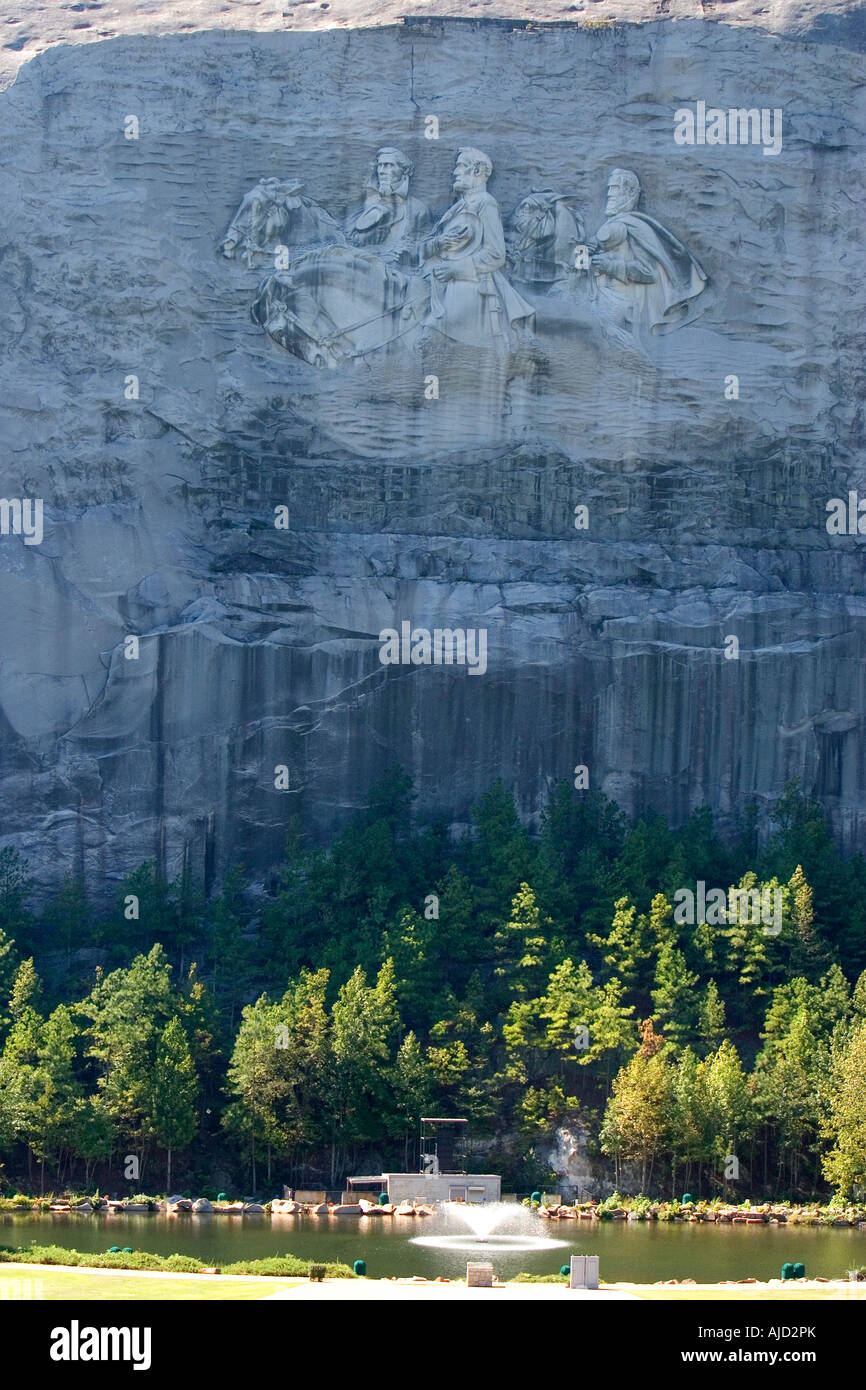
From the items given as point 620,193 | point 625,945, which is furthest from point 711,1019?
point 620,193

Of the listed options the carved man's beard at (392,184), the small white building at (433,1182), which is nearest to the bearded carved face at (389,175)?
the carved man's beard at (392,184)

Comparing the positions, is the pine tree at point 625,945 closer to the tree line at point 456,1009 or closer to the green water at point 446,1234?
the tree line at point 456,1009

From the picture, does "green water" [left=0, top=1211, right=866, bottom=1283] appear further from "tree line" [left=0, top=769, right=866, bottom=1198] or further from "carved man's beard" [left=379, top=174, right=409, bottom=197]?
"carved man's beard" [left=379, top=174, right=409, bottom=197]

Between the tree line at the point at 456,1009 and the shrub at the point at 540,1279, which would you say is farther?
the tree line at the point at 456,1009

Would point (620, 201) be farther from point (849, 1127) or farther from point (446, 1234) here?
point (446, 1234)

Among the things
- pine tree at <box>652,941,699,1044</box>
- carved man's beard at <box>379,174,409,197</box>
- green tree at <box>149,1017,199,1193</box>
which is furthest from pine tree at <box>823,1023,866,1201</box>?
carved man's beard at <box>379,174,409,197</box>
